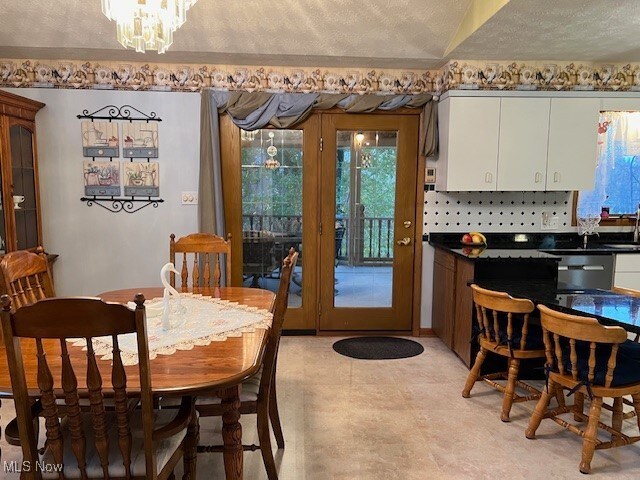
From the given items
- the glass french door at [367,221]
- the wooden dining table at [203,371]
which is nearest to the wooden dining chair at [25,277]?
the wooden dining table at [203,371]

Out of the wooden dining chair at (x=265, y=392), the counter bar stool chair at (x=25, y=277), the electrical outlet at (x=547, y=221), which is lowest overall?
the wooden dining chair at (x=265, y=392)

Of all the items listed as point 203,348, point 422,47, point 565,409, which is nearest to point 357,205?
point 422,47

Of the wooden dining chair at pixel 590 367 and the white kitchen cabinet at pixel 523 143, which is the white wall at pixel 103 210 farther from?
the wooden dining chair at pixel 590 367

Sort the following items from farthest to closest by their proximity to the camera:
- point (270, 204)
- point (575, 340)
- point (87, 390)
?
point (270, 204) → point (575, 340) → point (87, 390)

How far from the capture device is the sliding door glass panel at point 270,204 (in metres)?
3.90

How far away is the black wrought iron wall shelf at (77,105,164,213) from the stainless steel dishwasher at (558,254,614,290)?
11.4 ft

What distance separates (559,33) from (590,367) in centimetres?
232

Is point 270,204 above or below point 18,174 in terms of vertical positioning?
below

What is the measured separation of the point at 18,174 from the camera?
3393mm

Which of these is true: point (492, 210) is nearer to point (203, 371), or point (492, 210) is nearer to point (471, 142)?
point (471, 142)

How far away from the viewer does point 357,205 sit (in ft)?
13.1

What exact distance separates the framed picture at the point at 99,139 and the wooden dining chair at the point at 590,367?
11.5 feet

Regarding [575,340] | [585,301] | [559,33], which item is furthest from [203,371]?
[559,33]

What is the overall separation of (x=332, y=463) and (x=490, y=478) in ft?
2.49
